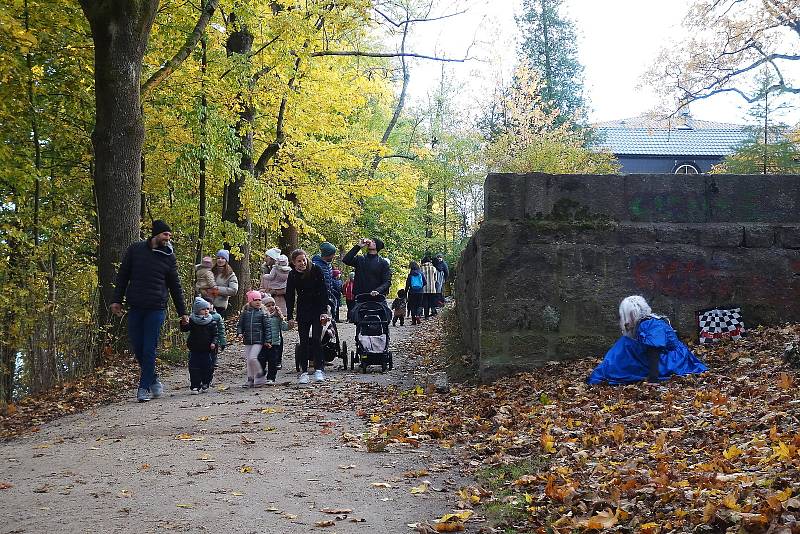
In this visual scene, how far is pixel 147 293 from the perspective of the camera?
11.6 metres

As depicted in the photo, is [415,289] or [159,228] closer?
[159,228]

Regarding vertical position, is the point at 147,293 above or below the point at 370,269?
below

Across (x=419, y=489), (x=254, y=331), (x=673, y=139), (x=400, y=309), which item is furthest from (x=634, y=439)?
(x=673, y=139)

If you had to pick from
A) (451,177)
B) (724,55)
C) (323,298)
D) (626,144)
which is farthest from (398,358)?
(626,144)

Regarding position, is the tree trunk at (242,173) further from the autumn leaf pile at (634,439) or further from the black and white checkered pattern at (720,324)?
the black and white checkered pattern at (720,324)

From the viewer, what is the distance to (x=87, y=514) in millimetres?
5961

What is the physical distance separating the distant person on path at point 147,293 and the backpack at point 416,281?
47.3 feet

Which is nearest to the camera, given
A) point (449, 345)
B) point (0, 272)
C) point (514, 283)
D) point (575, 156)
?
point (514, 283)

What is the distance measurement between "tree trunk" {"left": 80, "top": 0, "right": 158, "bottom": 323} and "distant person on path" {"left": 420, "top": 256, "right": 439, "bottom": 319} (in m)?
12.8

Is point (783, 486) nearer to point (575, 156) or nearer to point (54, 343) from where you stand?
point (54, 343)

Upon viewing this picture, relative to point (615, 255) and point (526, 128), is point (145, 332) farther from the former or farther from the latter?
point (526, 128)

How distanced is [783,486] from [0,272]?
13866 mm

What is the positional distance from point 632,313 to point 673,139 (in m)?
53.6

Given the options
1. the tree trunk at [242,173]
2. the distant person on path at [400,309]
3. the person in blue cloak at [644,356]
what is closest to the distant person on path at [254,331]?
the person in blue cloak at [644,356]
